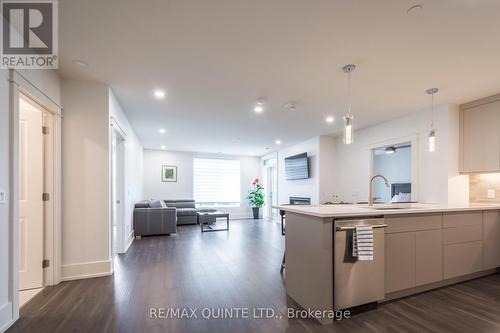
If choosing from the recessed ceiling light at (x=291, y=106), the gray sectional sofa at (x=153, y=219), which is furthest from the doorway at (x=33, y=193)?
the recessed ceiling light at (x=291, y=106)

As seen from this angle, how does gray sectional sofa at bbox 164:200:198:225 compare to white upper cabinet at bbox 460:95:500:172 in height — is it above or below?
below

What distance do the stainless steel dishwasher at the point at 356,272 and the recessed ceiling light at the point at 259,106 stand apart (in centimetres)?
229

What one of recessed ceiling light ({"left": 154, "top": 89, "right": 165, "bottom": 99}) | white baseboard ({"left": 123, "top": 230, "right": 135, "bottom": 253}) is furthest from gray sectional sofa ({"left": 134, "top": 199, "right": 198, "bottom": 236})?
recessed ceiling light ({"left": 154, "top": 89, "right": 165, "bottom": 99})

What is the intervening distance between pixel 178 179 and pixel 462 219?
786cm

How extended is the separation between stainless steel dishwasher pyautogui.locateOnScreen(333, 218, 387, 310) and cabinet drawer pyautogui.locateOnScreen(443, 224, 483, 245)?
1129 mm

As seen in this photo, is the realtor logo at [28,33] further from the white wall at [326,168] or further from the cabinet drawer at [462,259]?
the white wall at [326,168]

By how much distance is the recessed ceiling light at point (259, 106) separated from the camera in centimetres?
380

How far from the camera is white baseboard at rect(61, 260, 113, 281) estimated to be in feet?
9.93

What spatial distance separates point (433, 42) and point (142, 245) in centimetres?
547

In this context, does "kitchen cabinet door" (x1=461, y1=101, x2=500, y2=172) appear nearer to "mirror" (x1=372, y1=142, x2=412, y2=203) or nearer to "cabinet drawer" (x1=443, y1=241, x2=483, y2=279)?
"cabinet drawer" (x1=443, y1=241, x2=483, y2=279)

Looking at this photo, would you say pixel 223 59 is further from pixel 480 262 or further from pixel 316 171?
pixel 316 171

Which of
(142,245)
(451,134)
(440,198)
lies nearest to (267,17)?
(451,134)

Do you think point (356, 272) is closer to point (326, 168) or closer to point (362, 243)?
point (362, 243)

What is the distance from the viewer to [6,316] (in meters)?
2.03
